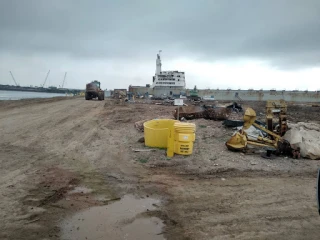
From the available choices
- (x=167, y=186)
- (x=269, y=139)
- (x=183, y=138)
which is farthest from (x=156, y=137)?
(x=269, y=139)

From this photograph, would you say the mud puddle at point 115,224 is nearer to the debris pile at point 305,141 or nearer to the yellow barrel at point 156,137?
the yellow barrel at point 156,137

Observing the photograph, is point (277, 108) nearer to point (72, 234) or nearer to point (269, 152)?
point (269, 152)

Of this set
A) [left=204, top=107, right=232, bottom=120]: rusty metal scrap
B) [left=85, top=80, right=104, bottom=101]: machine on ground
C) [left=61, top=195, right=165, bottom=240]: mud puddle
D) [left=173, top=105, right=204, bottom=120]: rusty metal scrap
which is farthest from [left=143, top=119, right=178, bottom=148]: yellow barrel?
[left=85, top=80, right=104, bottom=101]: machine on ground

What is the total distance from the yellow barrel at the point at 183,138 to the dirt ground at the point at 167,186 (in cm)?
23

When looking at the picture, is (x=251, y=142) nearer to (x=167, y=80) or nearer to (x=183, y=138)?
(x=183, y=138)

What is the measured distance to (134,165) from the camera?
Result: 691cm

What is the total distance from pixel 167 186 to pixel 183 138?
88.1 inches

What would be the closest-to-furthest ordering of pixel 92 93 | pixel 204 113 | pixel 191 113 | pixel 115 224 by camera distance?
pixel 115 224, pixel 204 113, pixel 191 113, pixel 92 93

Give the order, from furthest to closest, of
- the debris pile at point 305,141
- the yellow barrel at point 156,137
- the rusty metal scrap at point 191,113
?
the rusty metal scrap at point 191,113, the yellow barrel at point 156,137, the debris pile at point 305,141

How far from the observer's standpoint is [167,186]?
18.1 feet

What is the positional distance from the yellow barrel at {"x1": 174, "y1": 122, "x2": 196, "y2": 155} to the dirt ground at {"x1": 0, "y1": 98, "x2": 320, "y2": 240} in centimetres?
23

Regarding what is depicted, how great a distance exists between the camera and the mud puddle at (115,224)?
3658 mm

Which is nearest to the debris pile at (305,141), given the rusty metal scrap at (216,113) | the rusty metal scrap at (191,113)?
the rusty metal scrap at (216,113)

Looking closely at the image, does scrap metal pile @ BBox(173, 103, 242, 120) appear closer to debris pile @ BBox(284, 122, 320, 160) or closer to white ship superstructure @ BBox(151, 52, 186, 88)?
debris pile @ BBox(284, 122, 320, 160)
